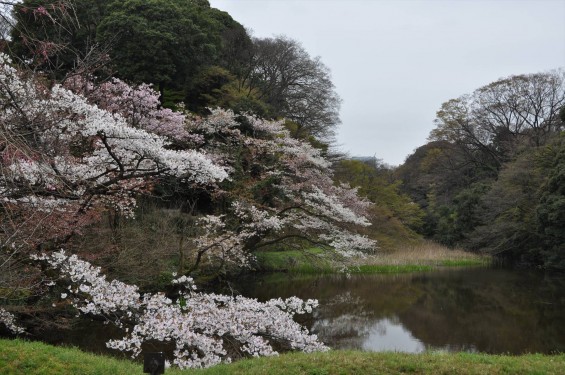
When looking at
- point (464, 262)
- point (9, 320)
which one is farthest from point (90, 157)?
point (464, 262)

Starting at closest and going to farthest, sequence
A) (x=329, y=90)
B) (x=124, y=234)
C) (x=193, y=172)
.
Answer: (x=193, y=172)
(x=124, y=234)
(x=329, y=90)

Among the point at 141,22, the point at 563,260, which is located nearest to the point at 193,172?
the point at 141,22

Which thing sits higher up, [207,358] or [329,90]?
[329,90]

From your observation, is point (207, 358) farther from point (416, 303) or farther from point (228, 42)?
point (228, 42)

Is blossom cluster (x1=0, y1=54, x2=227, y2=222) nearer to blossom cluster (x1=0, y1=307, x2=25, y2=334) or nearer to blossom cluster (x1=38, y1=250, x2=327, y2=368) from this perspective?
blossom cluster (x1=38, y1=250, x2=327, y2=368)

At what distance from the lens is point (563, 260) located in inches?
1031

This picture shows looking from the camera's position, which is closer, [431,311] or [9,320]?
[9,320]

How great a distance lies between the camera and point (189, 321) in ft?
25.8

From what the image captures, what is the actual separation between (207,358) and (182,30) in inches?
735

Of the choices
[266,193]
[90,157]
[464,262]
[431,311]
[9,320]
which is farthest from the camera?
[464,262]

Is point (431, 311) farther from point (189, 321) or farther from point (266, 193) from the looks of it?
point (189, 321)

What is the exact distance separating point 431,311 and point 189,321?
34.3 ft

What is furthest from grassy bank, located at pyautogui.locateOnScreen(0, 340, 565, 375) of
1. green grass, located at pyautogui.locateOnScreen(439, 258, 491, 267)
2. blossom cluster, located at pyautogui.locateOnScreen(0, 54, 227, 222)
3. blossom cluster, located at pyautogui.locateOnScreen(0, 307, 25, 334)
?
green grass, located at pyautogui.locateOnScreen(439, 258, 491, 267)

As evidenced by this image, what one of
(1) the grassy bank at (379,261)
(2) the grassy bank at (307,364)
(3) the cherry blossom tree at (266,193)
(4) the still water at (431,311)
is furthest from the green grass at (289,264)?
(2) the grassy bank at (307,364)
